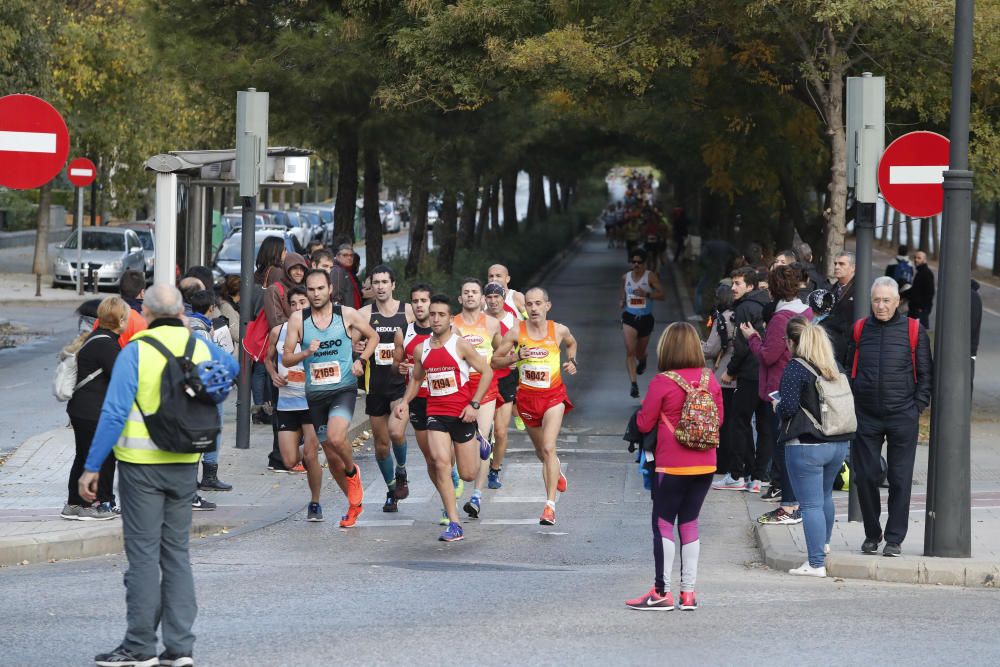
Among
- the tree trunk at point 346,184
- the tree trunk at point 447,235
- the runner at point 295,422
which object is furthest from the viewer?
the tree trunk at point 447,235

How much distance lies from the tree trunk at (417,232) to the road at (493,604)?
17192mm

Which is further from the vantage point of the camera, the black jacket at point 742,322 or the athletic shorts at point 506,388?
the athletic shorts at point 506,388

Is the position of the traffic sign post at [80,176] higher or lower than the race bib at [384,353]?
higher

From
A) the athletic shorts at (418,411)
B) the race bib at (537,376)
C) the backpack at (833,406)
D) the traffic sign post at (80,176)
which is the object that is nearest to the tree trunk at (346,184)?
the traffic sign post at (80,176)

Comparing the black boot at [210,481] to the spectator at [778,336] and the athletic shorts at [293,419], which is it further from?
the spectator at [778,336]

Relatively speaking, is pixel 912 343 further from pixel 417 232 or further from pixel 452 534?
pixel 417 232

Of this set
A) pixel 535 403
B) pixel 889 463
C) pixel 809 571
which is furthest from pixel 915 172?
pixel 535 403

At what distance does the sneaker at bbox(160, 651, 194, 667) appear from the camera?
6707 millimetres

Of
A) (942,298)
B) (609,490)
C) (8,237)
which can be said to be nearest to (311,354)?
(609,490)

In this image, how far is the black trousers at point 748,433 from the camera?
12.9 meters

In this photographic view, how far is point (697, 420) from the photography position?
8.19 m

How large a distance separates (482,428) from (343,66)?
10.5 m

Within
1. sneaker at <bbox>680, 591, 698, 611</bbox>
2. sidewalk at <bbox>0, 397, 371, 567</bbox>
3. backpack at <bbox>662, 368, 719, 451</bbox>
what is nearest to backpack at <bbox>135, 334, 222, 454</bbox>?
backpack at <bbox>662, 368, 719, 451</bbox>

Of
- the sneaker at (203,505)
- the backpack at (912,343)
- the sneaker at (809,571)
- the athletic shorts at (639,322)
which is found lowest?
the sneaker at (203,505)
